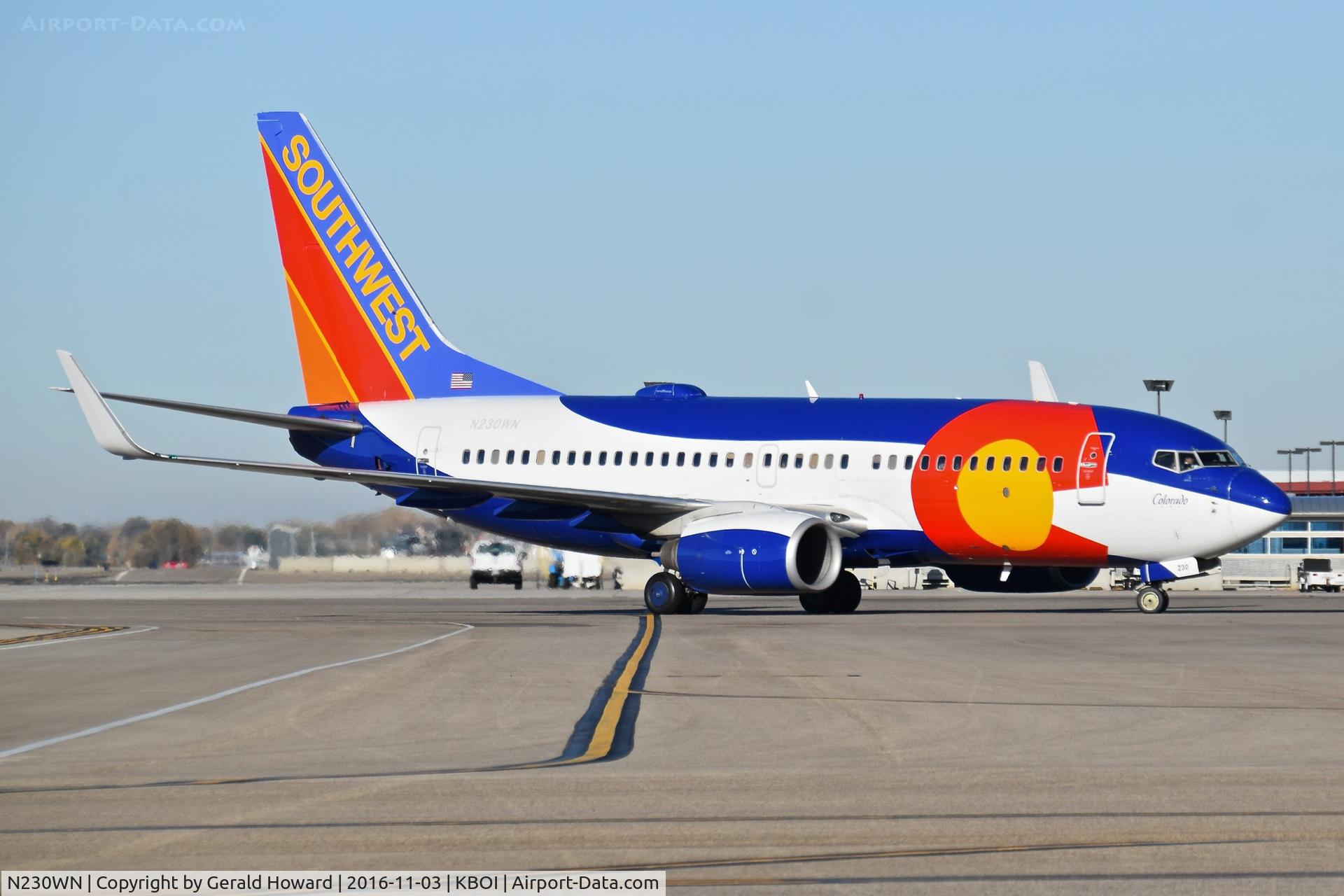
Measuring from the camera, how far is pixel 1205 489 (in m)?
29.7

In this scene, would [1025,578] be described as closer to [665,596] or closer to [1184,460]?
[1184,460]

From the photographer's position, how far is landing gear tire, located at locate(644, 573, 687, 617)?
3194 cm

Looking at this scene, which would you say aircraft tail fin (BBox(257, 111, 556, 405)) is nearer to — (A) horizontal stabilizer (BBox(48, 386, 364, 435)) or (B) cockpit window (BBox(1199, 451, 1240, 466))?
(A) horizontal stabilizer (BBox(48, 386, 364, 435))

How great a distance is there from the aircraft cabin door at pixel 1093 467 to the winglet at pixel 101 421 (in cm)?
1749

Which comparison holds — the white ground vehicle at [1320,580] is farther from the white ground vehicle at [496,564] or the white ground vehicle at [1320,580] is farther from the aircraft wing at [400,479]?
the aircraft wing at [400,479]

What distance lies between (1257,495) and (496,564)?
3447cm

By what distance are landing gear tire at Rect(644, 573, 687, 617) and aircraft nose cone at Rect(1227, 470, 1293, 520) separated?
10.5 meters

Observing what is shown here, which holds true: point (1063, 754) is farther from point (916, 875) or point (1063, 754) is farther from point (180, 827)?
point (180, 827)

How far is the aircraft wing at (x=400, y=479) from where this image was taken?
3061cm

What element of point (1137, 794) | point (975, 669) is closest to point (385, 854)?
point (1137, 794)

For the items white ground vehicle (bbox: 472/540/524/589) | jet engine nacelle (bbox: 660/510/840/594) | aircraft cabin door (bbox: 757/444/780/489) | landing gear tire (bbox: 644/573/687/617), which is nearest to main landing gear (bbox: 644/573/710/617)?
landing gear tire (bbox: 644/573/687/617)

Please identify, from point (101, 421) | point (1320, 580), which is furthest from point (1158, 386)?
point (101, 421)

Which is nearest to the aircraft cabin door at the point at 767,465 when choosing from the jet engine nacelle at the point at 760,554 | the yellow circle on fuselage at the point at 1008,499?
the jet engine nacelle at the point at 760,554

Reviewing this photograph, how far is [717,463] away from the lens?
3356 centimetres
